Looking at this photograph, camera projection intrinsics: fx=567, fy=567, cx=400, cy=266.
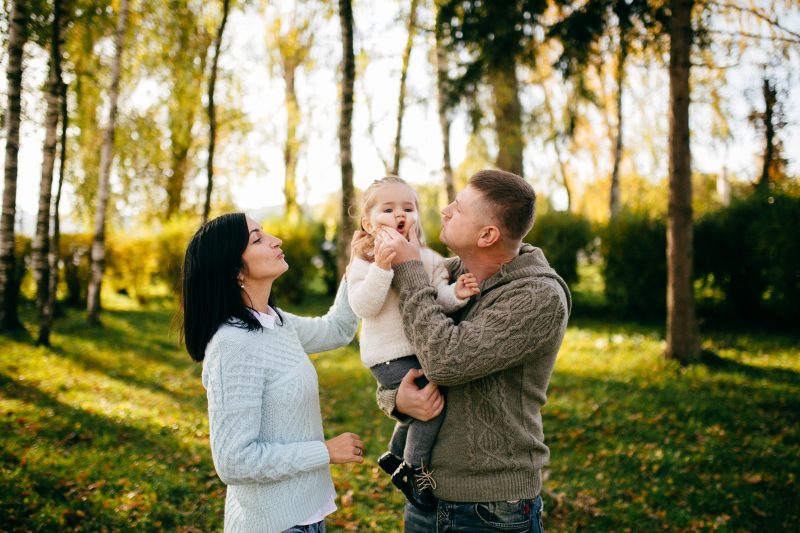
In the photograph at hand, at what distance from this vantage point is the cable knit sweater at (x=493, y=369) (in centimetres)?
186

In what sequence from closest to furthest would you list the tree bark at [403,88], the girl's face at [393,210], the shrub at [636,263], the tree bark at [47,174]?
the girl's face at [393,210] < the tree bark at [47,174] < the shrub at [636,263] < the tree bark at [403,88]

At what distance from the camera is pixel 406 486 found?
216cm

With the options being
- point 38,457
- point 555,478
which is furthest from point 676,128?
point 38,457

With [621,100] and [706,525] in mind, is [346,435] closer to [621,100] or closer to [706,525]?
[706,525]

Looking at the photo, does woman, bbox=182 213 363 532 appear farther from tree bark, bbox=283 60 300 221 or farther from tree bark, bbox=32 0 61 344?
tree bark, bbox=283 60 300 221

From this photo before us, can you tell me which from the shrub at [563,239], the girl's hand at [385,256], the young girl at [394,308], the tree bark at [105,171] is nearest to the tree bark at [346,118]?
the tree bark at [105,171]

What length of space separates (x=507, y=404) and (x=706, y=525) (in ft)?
Answer: 10.9

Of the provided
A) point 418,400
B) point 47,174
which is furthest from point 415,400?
point 47,174

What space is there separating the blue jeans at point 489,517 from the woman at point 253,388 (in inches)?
15.4

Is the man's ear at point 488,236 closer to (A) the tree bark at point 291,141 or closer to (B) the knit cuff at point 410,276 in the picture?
(B) the knit cuff at point 410,276

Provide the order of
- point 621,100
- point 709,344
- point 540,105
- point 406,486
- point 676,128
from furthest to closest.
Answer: point 621,100
point 540,105
point 709,344
point 676,128
point 406,486

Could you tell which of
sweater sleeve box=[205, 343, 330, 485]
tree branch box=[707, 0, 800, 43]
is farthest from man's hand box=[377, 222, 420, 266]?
tree branch box=[707, 0, 800, 43]

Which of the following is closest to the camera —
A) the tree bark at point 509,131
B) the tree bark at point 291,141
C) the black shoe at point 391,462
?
the black shoe at point 391,462

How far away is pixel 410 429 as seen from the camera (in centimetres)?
213
